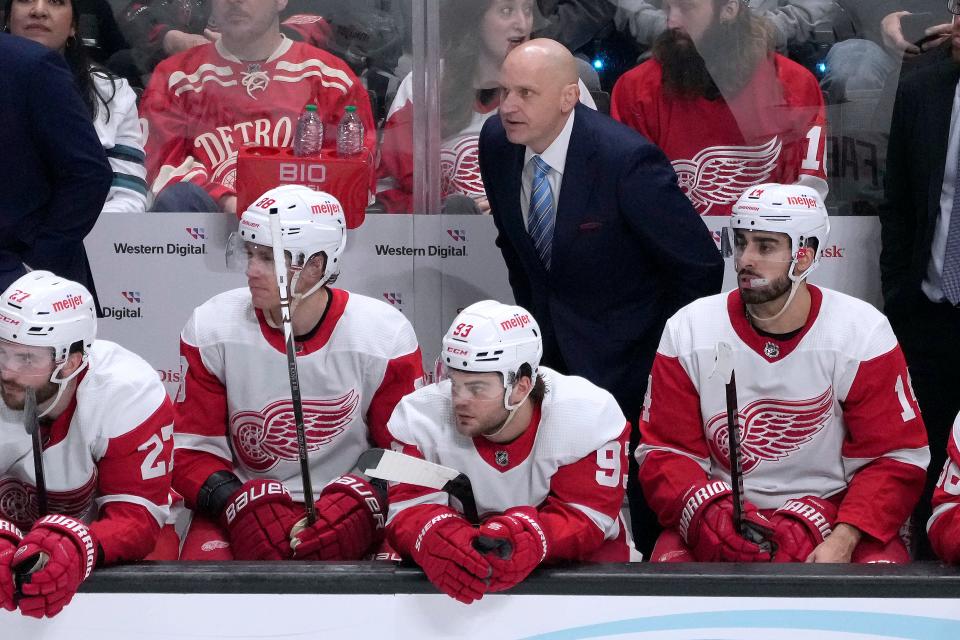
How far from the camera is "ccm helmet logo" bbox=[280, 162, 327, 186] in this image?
4.26 metres

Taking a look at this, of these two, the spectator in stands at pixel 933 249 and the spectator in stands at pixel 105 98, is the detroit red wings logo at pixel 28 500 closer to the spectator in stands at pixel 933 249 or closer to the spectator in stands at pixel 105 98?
the spectator in stands at pixel 105 98

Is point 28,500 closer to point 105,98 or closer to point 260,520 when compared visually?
point 260,520

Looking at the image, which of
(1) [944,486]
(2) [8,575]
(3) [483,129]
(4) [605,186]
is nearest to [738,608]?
(1) [944,486]

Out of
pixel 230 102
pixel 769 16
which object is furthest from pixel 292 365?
pixel 769 16

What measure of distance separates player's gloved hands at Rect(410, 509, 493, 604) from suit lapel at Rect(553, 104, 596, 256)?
4.69 ft

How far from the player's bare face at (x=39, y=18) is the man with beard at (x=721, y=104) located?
68.7 inches

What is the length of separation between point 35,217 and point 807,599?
2.21m

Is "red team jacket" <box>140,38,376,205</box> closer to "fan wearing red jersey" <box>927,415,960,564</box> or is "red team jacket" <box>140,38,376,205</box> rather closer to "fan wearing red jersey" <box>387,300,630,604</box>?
"fan wearing red jersey" <box>387,300,630,604</box>

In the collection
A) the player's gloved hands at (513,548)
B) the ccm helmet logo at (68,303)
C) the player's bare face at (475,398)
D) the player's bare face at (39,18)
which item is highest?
the player's bare face at (39,18)

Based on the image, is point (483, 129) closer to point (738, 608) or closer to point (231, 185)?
point (231, 185)

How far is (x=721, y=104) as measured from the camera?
177 inches

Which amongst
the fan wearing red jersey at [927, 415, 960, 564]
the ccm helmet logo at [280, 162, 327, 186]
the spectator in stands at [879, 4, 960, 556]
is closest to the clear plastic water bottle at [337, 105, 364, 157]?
the ccm helmet logo at [280, 162, 327, 186]

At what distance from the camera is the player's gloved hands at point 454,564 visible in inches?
99.3

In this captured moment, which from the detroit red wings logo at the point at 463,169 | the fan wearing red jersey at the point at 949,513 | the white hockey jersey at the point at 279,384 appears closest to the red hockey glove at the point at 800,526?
the fan wearing red jersey at the point at 949,513
